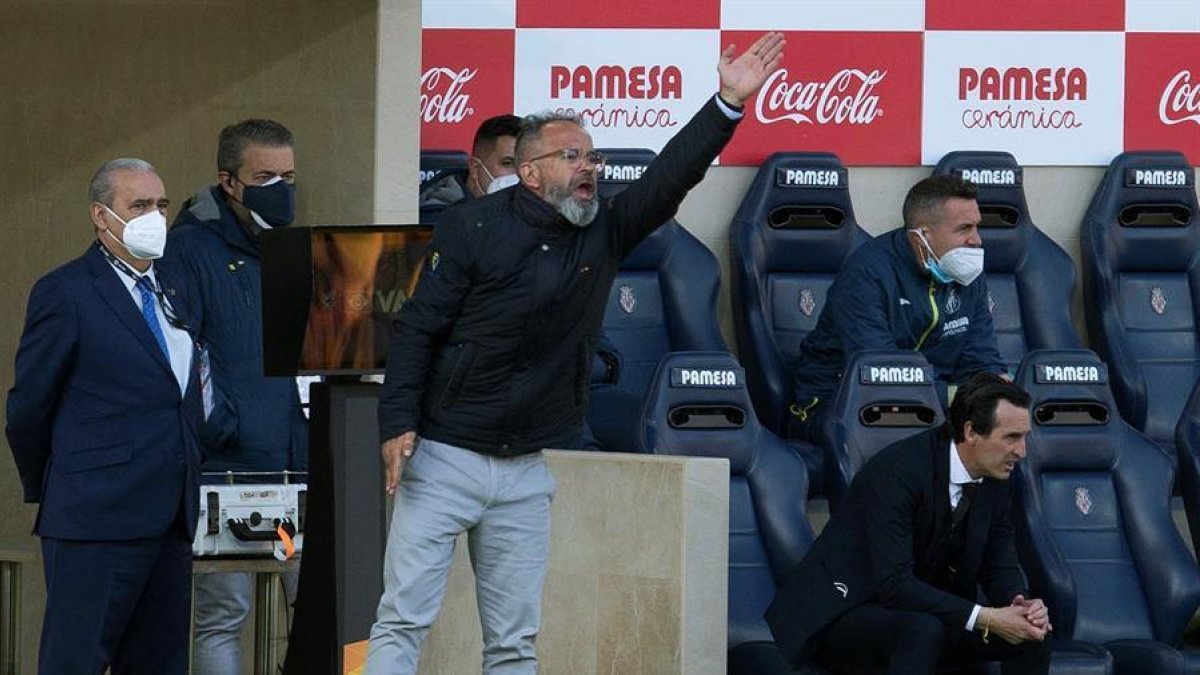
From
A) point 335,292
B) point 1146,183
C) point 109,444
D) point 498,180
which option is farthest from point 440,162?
point 109,444

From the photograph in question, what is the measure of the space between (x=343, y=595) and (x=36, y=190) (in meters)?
2.27

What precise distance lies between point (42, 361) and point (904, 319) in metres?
3.14

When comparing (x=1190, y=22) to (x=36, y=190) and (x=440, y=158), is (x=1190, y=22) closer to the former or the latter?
(x=440, y=158)

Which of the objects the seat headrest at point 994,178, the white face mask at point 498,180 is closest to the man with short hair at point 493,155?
the white face mask at point 498,180

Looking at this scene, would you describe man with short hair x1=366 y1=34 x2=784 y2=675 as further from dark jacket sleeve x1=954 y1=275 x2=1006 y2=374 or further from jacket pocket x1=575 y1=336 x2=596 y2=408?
dark jacket sleeve x1=954 y1=275 x2=1006 y2=374

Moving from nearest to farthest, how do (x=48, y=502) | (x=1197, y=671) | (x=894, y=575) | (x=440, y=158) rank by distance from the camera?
(x=48, y=502) < (x=894, y=575) < (x=1197, y=671) < (x=440, y=158)

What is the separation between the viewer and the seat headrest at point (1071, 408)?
6.63m

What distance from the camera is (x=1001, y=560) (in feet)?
19.0

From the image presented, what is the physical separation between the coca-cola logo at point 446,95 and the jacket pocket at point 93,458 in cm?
337

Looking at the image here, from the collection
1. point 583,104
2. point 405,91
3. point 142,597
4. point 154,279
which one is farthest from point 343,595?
point 583,104

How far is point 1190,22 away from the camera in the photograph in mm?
8180

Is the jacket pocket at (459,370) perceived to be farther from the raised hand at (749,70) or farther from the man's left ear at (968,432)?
the man's left ear at (968,432)

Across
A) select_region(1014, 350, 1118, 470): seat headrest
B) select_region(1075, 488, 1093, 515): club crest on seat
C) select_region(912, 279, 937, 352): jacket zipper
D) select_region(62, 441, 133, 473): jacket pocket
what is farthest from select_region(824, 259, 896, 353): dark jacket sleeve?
select_region(62, 441, 133, 473): jacket pocket

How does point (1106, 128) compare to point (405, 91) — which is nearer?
point (405, 91)
